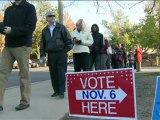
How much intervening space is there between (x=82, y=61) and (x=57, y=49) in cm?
113

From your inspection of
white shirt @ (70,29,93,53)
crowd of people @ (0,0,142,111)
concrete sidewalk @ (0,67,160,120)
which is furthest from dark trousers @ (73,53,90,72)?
concrete sidewalk @ (0,67,160,120)

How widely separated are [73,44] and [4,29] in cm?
286

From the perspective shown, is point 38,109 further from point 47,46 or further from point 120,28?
point 120,28

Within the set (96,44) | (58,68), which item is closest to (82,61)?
(58,68)

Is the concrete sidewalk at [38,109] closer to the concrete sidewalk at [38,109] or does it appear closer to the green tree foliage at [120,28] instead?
the concrete sidewalk at [38,109]

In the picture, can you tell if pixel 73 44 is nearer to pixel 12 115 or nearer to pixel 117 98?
pixel 12 115

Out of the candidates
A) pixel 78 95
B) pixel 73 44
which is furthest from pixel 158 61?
pixel 78 95

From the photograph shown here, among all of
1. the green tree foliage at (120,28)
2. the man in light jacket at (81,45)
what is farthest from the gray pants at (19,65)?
the green tree foliage at (120,28)

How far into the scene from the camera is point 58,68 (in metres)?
9.25

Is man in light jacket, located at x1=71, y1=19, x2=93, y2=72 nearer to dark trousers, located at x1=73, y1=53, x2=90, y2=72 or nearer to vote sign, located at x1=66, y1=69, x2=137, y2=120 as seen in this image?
dark trousers, located at x1=73, y1=53, x2=90, y2=72

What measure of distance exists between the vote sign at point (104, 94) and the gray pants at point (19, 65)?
1.79 meters

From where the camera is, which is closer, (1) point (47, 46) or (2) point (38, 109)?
(2) point (38, 109)

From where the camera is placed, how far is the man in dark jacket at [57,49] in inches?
363

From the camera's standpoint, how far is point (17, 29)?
733cm
